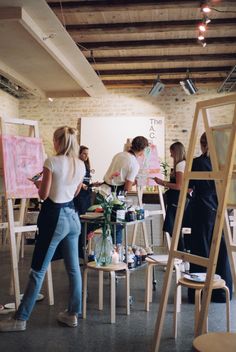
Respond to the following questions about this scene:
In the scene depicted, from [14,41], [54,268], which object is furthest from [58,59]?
[54,268]

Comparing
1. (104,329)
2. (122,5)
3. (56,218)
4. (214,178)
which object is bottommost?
(104,329)

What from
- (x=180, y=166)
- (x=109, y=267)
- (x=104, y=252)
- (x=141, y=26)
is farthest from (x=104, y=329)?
(x=141, y=26)

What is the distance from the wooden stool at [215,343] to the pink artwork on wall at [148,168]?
10.00 feet

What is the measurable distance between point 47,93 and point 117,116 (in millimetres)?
1921

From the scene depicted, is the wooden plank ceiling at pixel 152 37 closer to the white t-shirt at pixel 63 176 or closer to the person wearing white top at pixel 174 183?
the person wearing white top at pixel 174 183

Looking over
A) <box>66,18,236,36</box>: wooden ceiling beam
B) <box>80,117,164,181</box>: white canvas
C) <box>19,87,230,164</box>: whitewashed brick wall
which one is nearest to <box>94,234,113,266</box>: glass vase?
<box>66,18,236,36</box>: wooden ceiling beam

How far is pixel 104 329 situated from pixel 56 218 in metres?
0.97

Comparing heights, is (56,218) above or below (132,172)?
below

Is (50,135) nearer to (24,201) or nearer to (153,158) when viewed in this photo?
(153,158)

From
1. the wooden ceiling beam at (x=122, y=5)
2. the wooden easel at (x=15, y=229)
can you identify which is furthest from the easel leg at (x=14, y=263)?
the wooden ceiling beam at (x=122, y=5)

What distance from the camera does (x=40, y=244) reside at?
10.0 ft

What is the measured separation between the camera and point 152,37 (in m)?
6.13

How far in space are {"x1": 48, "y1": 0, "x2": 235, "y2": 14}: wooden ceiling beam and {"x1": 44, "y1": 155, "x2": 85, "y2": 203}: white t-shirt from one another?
2595 millimetres

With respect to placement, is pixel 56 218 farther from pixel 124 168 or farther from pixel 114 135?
pixel 114 135
